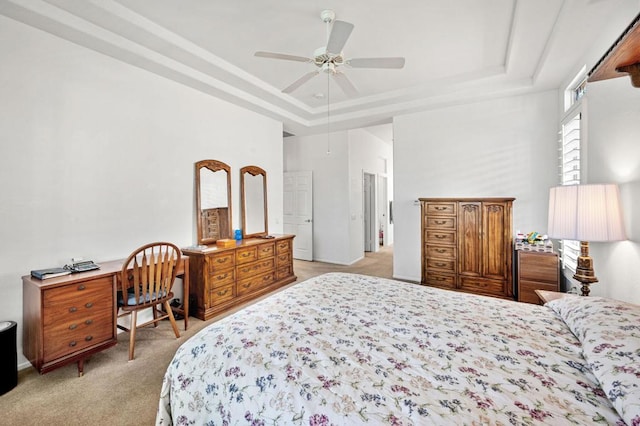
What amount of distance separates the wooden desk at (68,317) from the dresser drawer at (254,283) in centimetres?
150

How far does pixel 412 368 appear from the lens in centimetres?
112

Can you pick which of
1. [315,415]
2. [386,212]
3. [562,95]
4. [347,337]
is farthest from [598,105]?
[386,212]

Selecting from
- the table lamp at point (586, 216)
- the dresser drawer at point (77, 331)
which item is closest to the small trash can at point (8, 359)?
the dresser drawer at point (77, 331)

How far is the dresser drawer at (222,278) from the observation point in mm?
3287

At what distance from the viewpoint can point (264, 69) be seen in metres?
3.46

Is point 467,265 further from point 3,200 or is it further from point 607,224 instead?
point 3,200

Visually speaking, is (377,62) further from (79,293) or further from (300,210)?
(300,210)

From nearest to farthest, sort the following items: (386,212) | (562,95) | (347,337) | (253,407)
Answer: (253,407), (347,337), (562,95), (386,212)

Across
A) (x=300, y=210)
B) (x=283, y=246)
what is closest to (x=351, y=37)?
(x=283, y=246)

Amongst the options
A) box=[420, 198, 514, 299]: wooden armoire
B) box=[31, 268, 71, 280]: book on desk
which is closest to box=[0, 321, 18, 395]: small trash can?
box=[31, 268, 71, 280]: book on desk

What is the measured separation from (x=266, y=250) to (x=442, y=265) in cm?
251

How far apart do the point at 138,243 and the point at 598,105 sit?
Answer: 442 cm

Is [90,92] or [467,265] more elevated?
[90,92]

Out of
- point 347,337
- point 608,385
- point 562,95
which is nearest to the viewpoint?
point 608,385
